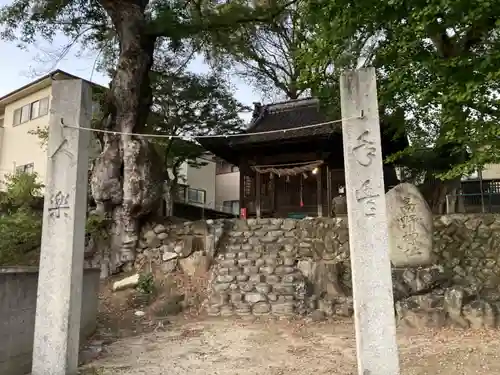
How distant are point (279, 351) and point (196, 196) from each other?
71.1ft

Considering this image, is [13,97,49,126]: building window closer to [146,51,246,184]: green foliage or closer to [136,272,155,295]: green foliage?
[146,51,246,184]: green foliage

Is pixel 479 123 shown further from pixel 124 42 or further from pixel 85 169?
pixel 124 42

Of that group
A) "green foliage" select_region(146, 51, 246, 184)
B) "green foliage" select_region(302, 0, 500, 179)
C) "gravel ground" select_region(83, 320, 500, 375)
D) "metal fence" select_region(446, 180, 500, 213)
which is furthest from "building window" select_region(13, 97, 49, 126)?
"metal fence" select_region(446, 180, 500, 213)

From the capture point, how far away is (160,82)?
61.6 feet

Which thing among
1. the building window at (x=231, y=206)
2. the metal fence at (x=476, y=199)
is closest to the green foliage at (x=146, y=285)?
the metal fence at (x=476, y=199)

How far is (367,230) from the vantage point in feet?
15.6

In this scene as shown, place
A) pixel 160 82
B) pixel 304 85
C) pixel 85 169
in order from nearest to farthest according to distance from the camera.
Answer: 1. pixel 85 169
2. pixel 304 85
3. pixel 160 82

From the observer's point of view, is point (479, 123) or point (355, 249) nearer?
point (355, 249)

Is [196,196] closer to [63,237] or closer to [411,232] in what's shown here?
[411,232]

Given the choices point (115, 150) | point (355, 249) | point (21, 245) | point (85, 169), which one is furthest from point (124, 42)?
point (355, 249)

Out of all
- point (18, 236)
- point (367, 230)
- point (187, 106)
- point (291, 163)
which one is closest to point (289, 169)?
point (291, 163)

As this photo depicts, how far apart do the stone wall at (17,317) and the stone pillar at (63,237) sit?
1.43ft

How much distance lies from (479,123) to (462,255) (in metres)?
5.03

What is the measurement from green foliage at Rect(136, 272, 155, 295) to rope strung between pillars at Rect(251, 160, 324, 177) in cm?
745
